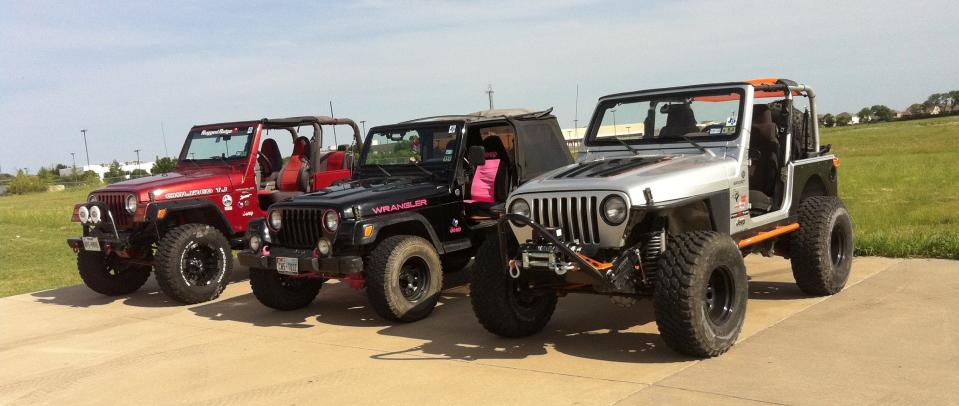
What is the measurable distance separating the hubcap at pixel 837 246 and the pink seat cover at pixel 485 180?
11.5ft

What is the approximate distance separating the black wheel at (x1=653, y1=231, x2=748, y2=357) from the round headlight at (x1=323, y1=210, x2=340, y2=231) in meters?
3.11

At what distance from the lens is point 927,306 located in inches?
267

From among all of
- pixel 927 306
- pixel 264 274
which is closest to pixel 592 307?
pixel 927 306

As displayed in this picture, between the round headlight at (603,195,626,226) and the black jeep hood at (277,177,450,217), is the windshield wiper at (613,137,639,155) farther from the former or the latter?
the black jeep hood at (277,177,450,217)

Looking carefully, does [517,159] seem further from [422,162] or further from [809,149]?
[809,149]

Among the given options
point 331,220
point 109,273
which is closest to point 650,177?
point 331,220

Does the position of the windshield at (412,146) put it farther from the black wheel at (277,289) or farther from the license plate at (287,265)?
the license plate at (287,265)

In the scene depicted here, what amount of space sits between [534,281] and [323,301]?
3.56 meters

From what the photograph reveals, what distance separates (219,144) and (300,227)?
3.54 m

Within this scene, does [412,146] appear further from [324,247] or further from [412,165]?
[324,247]

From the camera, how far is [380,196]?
7.85m

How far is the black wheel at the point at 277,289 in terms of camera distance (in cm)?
834

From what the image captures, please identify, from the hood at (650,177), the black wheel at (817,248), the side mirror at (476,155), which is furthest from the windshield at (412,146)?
the black wheel at (817,248)

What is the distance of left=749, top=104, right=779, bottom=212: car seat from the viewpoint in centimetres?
752
